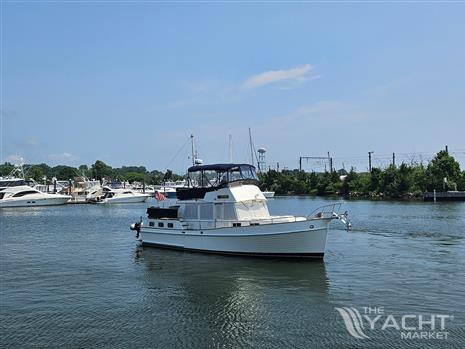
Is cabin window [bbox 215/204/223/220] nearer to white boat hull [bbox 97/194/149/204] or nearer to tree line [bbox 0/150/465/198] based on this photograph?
tree line [bbox 0/150/465/198]

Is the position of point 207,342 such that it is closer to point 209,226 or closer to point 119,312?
point 119,312

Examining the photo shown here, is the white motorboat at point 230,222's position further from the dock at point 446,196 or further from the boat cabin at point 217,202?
the dock at point 446,196

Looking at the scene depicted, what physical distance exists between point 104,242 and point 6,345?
27424 mm

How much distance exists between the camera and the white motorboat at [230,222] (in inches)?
1178

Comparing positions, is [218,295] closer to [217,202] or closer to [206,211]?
[217,202]

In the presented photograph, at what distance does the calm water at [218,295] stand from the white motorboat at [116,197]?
86725 millimetres

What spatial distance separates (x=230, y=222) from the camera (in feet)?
108

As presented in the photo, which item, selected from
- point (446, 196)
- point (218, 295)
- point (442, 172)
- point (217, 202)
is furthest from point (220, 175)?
point (442, 172)

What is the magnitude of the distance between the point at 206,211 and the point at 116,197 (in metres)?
94.7

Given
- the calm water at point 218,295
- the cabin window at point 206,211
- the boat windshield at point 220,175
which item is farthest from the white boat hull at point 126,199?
the cabin window at point 206,211

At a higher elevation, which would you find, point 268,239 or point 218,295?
point 268,239

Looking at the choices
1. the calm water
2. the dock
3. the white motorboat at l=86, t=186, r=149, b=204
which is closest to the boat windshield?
the calm water

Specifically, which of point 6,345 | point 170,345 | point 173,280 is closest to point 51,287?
point 173,280

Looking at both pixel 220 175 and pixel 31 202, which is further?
pixel 31 202
